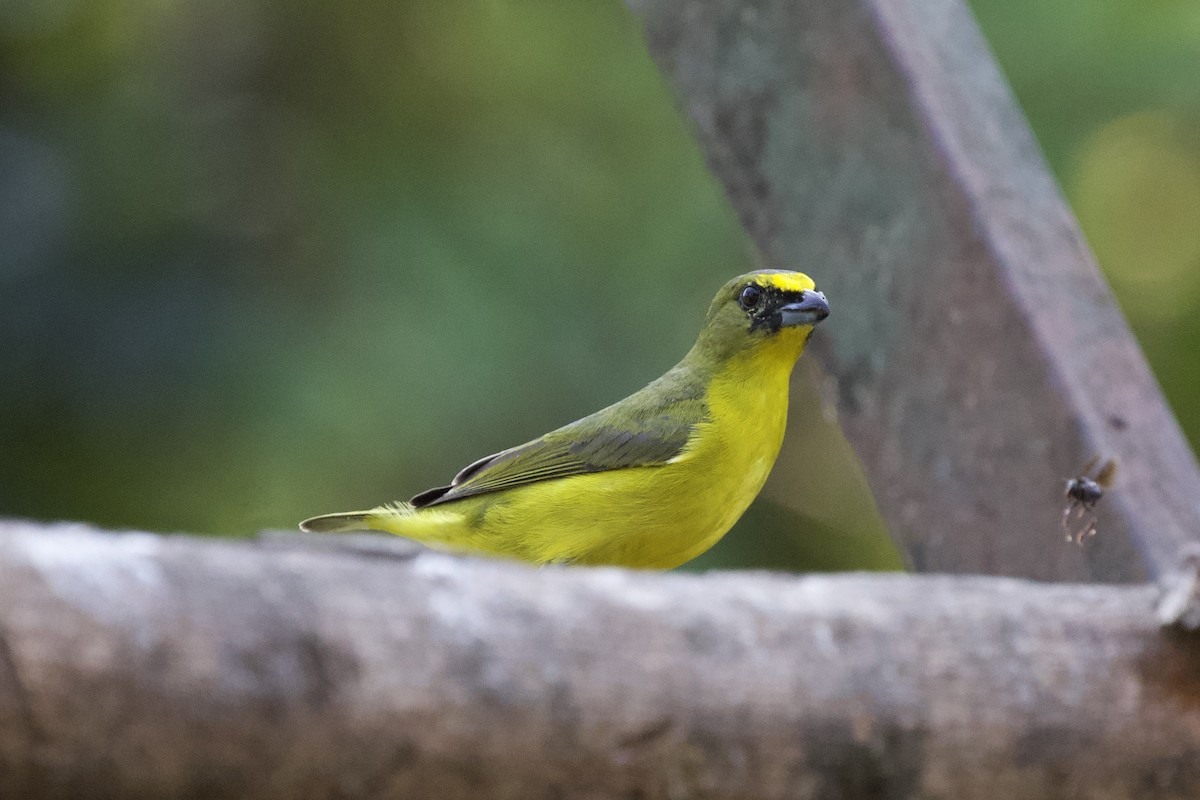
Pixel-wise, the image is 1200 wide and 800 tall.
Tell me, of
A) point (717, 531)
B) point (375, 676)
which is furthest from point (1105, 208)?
point (375, 676)

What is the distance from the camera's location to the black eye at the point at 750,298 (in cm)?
357

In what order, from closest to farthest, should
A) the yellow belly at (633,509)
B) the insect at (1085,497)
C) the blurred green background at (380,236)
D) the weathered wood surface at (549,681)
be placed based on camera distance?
the weathered wood surface at (549,681) → the insect at (1085,497) → the yellow belly at (633,509) → the blurred green background at (380,236)

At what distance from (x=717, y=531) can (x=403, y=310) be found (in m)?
1.82

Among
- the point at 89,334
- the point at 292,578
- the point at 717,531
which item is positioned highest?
the point at 89,334

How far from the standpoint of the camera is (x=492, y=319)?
15.1 ft

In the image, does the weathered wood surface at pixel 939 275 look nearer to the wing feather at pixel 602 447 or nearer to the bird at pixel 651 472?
the bird at pixel 651 472

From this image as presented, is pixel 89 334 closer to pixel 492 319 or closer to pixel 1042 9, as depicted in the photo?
pixel 492 319

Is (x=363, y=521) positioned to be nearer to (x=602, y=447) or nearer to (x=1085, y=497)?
(x=602, y=447)

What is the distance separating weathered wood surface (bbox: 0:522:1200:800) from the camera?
1246 millimetres

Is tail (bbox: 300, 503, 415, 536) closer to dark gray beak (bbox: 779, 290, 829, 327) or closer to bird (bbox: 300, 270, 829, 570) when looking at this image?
bird (bbox: 300, 270, 829, 570)

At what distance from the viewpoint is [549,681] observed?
4.66ft

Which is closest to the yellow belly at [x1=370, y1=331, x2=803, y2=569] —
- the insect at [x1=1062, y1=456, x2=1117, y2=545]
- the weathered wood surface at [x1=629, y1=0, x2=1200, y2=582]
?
the weathered wood surface at [x1=629, y1=0, x2=1200, y2=582]

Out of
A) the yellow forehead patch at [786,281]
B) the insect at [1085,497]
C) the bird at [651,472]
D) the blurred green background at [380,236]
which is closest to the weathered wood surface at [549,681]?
the insect at [1085,497]

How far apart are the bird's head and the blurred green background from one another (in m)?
0.46
